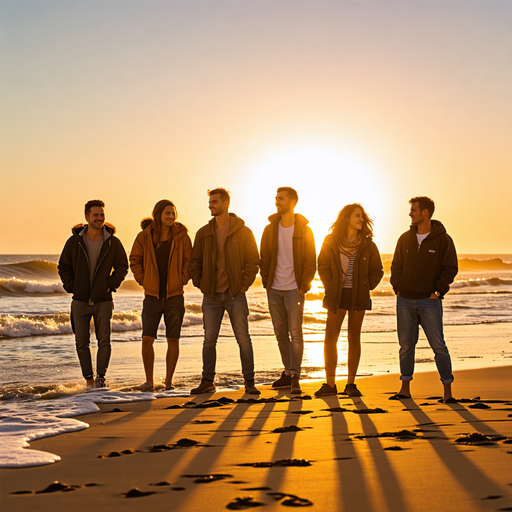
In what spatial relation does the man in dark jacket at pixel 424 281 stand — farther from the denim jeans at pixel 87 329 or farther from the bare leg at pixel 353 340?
the denim jeans at pixel 87 329

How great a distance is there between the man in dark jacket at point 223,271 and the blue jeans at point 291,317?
30cm

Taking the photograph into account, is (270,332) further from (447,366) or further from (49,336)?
(447,366)

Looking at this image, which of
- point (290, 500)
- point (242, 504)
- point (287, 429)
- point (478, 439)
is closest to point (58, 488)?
point (242, 504)

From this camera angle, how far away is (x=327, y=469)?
2949 mm

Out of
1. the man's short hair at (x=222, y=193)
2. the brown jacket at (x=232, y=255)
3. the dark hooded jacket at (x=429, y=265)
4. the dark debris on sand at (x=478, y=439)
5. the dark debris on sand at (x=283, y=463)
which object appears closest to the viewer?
the dark debris on sand at (x=283, y=463)

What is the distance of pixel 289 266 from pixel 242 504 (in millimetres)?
3613

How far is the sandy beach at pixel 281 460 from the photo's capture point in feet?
8.32

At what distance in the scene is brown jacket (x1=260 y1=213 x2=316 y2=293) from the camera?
5867mm

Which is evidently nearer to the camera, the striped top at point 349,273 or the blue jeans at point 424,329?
the blue jeans at point 424,329

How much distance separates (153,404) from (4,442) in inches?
70.3

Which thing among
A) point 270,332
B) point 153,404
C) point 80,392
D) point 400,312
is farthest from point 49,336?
point 400,312

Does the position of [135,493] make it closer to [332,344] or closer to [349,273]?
[332,344]

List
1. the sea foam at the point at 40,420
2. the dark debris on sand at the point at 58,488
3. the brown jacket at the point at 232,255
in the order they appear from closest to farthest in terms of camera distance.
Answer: the dark debris on sand at the point at 58,488 < the sea foam at the point at 40,420 < the brown jacket at the point at 232,255

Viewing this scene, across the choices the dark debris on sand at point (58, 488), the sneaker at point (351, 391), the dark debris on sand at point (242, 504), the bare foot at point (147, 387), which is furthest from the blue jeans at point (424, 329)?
the dark debris on sand at point (58, 488)
